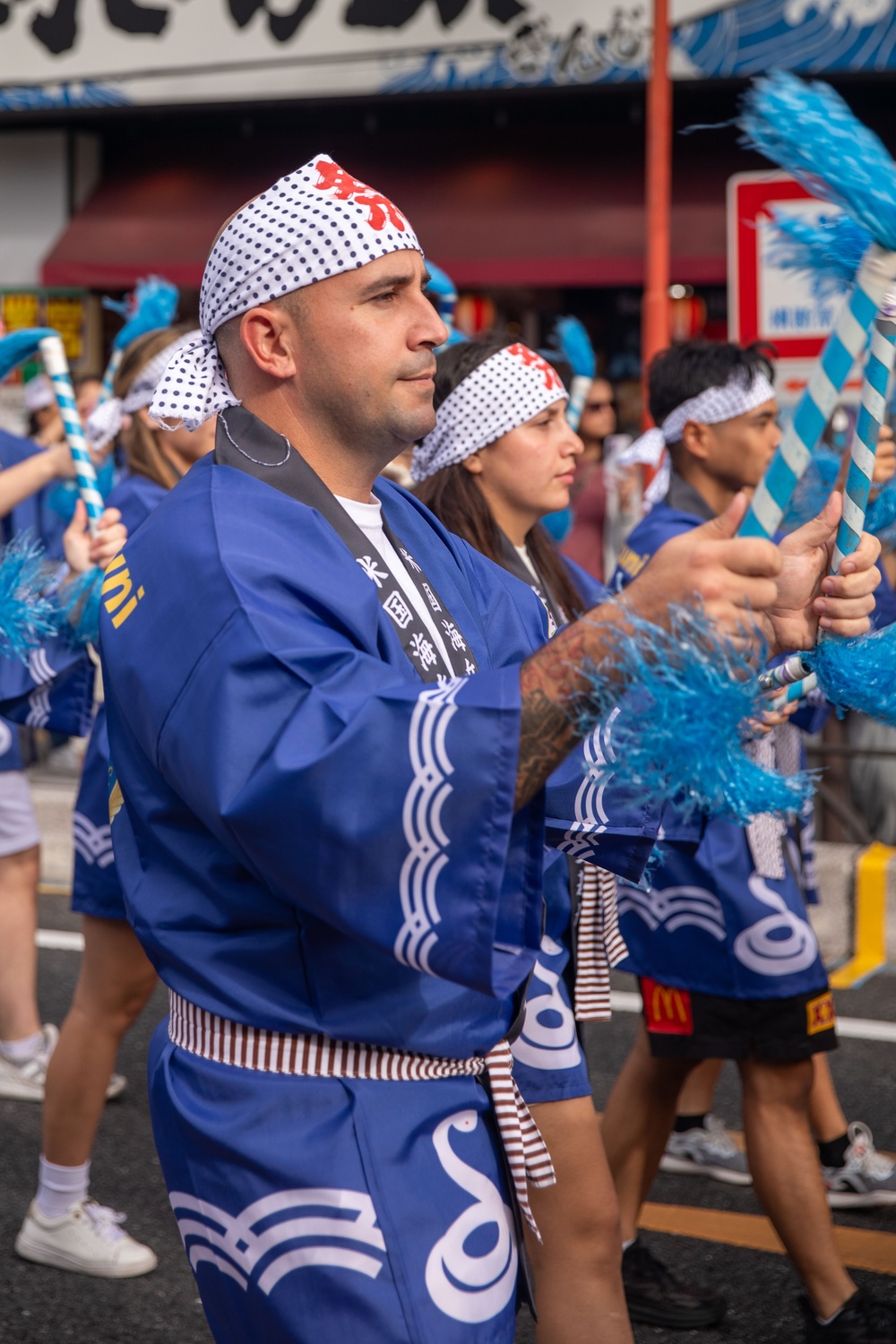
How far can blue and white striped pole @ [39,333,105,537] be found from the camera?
372cm

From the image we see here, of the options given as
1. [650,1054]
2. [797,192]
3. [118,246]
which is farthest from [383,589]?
[118,246]

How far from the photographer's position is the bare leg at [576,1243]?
2.49 meters

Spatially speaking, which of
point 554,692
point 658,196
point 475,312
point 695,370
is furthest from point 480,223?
point 554,692

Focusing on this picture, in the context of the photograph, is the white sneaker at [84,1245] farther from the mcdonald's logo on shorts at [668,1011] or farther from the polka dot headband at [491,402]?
the polka dot headband at [491,402]

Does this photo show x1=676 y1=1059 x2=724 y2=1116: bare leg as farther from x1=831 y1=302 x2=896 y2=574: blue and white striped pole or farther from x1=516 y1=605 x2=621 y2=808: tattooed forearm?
x1=516 y1=605 x2=621 y2=808: tattooed forearm

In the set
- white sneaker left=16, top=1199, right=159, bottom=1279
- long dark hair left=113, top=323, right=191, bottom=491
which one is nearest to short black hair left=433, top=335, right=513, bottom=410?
long dark hair left=113, top=323, right=191, bottom=491

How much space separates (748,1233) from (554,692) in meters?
2.50

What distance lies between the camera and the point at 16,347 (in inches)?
138

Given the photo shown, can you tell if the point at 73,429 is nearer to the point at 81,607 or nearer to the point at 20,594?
the point at 81,607

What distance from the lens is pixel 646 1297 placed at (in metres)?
3.22

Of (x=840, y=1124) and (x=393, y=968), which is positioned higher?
(x=393, y=968)

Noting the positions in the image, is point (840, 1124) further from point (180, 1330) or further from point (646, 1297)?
point (180, 1330)

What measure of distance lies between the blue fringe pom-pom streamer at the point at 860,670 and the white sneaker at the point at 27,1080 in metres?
3.10

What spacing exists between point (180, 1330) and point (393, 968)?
1.79 metres
